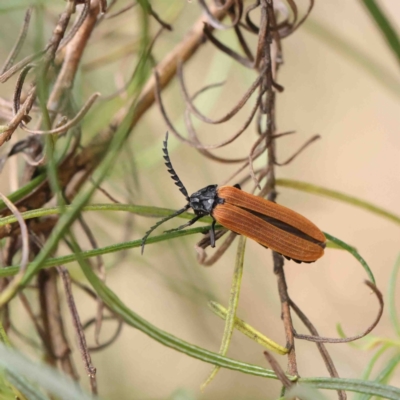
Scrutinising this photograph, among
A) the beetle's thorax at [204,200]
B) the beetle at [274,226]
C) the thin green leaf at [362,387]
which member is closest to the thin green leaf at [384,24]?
the thin green leaf at [362,387]

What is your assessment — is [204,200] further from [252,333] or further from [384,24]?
[384,24]

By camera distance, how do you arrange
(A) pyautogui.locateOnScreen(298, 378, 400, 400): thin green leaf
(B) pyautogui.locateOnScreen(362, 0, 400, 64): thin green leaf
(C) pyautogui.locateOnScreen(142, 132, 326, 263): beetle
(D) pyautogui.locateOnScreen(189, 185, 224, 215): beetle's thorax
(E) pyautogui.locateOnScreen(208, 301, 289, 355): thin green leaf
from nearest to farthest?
(B) pyautogui.locateOnScreen(362, 0, 400, 64): thin green leaf < (A) pyautogui.locateOnScreen(298, 378, 400, 400): thin green leaf < (E) pyautogui.locateOnScreen(208, 301, 289, 355): thin green leaf < (C) pyautogui.locateOnScreen(142, 132, 326, 263): beetle < (D) pyautogui.locateOnScreen(189, 185, 224, 215): beetle's thorax

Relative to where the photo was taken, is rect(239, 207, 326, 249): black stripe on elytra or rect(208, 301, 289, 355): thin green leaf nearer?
rect(208, 301, 289, 355): thin green leaf

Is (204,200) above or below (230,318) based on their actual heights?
above

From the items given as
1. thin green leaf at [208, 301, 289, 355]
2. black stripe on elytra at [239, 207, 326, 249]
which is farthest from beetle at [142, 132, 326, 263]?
thin green leaf at [208, 301, 289, 355]

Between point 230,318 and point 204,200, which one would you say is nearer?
point 230,318

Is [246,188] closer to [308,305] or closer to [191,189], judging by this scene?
[191,189]

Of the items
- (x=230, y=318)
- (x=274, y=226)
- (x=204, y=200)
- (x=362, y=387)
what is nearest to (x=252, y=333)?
(x=230, y=318)

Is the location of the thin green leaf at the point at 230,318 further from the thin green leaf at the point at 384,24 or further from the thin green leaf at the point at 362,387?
the thin green leaf at the point at 384,24

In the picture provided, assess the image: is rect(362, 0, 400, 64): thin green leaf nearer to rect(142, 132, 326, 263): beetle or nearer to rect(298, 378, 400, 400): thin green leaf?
rect(298, 378, 400, 400): thin green leaf

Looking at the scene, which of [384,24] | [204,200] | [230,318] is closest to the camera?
[384,24]

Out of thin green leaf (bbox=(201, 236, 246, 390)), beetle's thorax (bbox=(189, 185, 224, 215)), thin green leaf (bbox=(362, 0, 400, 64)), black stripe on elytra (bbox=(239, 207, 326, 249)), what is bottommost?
thin green leaf (bbox=(201, 236, 246, 390))
